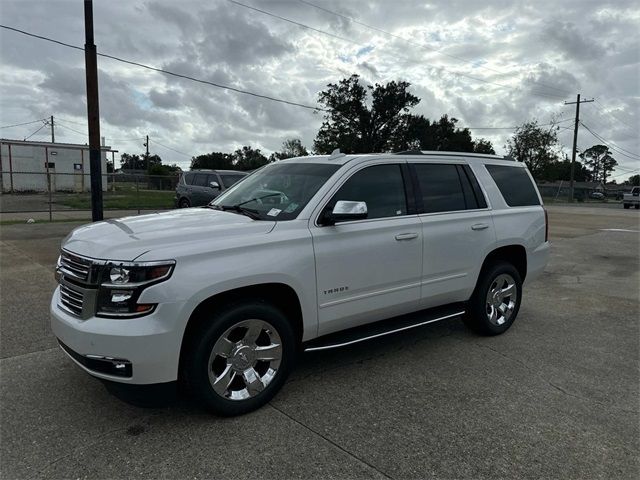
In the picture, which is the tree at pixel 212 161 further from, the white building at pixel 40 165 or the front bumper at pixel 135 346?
the front bumper at pixel 135 346

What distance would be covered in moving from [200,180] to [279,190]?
12511 millimetres

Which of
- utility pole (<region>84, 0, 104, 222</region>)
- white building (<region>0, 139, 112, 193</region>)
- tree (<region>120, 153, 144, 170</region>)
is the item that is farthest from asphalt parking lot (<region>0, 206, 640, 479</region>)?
tree (<region>120, 153, 144, 170</region>)

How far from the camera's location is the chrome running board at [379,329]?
369cm

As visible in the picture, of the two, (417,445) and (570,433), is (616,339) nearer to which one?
(570,433)

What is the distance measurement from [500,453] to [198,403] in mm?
1970

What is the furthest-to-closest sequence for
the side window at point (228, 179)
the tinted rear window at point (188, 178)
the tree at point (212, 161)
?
the tree at point (212, 161), the tinted rear window at point (188, 178), the side window at point (228, 179)

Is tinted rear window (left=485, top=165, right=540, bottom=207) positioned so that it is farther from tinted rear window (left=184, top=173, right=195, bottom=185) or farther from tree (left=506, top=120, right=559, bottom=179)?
tree (left=506, top=120, right=559, bottom=179)

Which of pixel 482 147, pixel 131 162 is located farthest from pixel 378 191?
pixel 131 162

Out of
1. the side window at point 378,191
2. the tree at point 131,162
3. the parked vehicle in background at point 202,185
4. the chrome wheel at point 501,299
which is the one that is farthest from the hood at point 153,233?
the tree at point 131,162

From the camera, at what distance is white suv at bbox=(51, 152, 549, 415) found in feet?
9.41

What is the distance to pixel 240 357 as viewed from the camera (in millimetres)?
3252

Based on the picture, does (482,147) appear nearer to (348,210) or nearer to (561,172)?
(561,172)

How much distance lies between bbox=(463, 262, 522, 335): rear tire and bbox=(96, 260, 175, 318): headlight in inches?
131

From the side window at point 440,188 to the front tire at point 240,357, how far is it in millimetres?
1927
